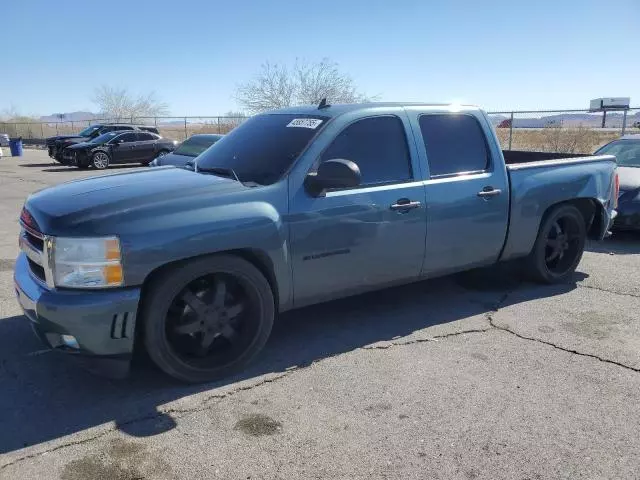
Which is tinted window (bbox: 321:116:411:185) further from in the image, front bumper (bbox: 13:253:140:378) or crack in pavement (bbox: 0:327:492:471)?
front bumper (bbox: 13:253:140:378)

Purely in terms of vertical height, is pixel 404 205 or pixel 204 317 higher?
pixel 404 205

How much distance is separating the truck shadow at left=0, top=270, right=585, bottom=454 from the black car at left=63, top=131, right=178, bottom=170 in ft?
61.8

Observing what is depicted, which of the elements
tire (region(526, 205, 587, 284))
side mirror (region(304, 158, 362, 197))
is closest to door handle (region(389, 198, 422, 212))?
side mirror (region(304, 158, 362, 197))

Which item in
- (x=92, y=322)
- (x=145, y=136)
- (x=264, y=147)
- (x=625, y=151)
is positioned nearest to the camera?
(x=92, y=322)

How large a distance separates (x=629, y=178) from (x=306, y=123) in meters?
6.14

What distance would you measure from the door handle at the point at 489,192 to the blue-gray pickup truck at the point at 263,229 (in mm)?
14

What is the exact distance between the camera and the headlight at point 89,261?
324 centimetres

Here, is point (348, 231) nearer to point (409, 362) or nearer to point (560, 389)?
point (409, 362)

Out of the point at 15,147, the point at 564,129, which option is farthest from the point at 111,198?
the point at 15,147

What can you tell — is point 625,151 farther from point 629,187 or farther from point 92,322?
point 92,322

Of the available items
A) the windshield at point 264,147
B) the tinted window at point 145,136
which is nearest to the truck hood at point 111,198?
the windshield at point 264,147

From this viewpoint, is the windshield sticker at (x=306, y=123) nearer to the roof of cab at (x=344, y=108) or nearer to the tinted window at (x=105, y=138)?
the roof of cab at (x=344, y=108)

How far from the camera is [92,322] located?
3.23 metres

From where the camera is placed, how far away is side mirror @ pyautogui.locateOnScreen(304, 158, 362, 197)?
3828 millimetres
